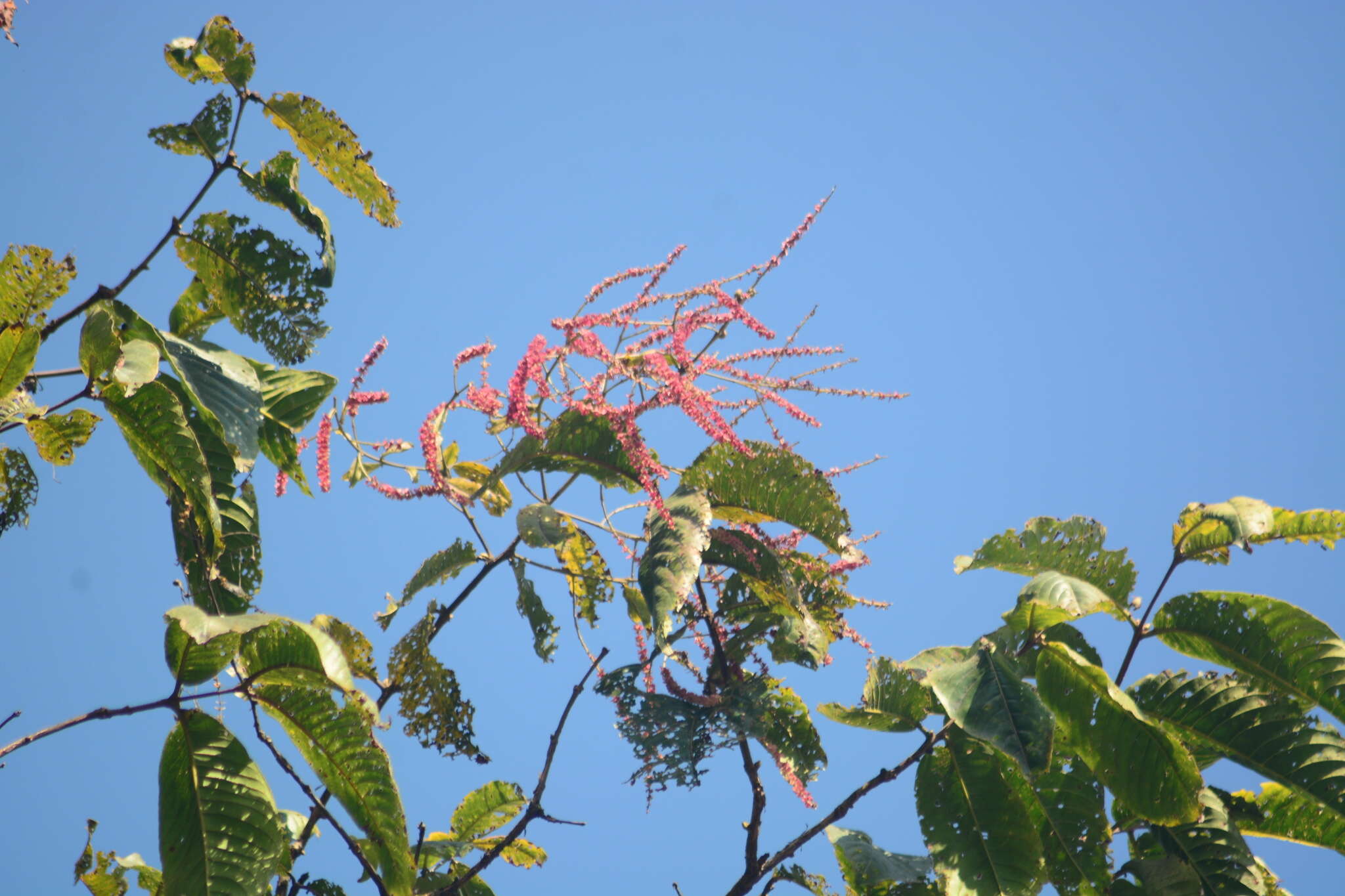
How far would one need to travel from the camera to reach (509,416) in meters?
2.28

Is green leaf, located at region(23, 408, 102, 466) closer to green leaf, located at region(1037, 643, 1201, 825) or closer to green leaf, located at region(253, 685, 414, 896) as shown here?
green leaf, located at region(253, 685, 414, 896)

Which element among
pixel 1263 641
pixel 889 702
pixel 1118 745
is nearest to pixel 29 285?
pixel 889 702

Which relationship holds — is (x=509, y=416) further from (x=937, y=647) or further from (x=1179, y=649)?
(x=1179, y=649)

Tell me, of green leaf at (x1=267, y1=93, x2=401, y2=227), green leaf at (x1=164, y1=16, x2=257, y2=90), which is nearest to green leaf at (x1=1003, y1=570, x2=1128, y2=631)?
green leaf at (x1=267, y1=93, x2=401, y2=227)

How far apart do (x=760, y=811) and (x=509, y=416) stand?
1.13m

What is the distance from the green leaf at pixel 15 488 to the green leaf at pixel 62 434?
0.20m

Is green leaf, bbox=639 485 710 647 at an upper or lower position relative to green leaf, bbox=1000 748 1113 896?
upper

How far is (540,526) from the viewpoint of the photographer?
7.80ft

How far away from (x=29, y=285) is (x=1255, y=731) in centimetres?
258

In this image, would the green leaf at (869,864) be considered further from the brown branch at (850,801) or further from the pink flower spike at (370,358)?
the pink flower spike at (370,358)

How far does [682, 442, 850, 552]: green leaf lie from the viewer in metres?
2.31

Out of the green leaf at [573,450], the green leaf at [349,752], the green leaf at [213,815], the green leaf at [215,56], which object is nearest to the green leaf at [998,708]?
the green leaf at [573,450]

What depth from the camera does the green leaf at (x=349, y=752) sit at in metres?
1.74

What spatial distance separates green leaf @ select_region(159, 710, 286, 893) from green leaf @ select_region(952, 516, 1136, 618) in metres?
1.60
